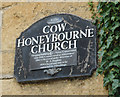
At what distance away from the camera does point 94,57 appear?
292 centimetres

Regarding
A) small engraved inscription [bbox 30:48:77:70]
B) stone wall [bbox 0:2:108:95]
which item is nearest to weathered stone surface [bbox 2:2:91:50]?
stone wall [bbox 0:2:108:95]

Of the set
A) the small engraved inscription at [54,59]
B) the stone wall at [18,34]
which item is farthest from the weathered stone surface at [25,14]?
the small engraved inscription at [54,59]

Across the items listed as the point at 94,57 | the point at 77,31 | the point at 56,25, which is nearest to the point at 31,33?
the point at 56,25

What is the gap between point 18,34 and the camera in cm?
338

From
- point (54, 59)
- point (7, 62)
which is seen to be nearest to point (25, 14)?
point (7, 62)

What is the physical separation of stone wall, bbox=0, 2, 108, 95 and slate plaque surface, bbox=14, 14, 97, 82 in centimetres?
7

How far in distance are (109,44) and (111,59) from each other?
0.12 metres

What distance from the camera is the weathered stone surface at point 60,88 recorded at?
9.36ft

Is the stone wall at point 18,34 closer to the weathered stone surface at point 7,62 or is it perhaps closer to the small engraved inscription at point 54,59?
the weathered stone surface at point 7,62

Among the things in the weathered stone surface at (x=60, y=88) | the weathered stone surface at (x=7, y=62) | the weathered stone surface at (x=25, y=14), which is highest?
the weathered stone surface at (x=25, y=14)

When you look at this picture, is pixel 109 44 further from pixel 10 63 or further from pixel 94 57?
pixel 10 63

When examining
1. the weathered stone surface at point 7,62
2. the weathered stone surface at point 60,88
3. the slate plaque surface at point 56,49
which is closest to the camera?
the weathered stone surface at point 60,88

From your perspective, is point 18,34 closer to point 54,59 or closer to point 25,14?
point 25,14

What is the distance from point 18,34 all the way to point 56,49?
494mm
